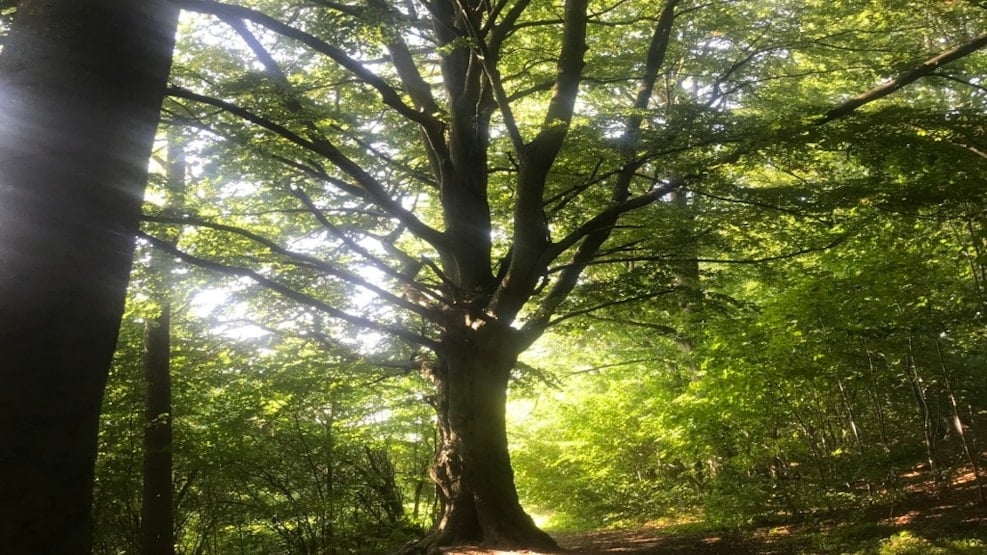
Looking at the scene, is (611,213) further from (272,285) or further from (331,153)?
(272,285)

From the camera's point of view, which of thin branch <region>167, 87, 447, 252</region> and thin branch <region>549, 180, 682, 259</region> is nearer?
thin branch <region>167, 87, 447, 252</region>

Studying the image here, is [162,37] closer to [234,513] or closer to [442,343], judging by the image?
[442,343]

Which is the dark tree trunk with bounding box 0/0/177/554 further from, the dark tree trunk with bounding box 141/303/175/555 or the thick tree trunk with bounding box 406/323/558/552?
the dark tree trunk with bounding box 141/303/175/555

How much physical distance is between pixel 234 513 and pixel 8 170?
28.3 ft

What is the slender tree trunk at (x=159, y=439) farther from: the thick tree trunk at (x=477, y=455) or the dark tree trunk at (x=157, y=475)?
the thick tree trunk at (x=477, y=455)

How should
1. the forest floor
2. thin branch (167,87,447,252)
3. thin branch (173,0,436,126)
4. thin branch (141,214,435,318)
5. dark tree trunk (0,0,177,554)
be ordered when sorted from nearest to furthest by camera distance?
dark tree trunk (0,0,177,554)
thin branch (173,0,436,126)
thin branch (167,87,447,252)
the forest floor
thin branch (141,214,435,318)

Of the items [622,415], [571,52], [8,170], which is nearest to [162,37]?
[8,170]

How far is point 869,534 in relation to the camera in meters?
6.23

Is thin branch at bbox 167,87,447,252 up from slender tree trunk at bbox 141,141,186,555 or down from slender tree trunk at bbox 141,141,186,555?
up

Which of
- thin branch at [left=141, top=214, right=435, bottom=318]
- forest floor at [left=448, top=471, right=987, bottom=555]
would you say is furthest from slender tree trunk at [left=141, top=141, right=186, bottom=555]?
forest floor at [left=448, top=471, right=987, bottom=555]

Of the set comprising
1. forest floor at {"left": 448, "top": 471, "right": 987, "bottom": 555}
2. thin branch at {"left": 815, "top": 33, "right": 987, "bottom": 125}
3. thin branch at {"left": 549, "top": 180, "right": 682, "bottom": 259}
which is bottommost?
forest floor at {"left": 448, "top": 471, "right": 987, "bottom": 555}

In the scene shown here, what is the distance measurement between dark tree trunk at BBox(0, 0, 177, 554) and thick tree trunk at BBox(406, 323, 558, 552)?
215 inches

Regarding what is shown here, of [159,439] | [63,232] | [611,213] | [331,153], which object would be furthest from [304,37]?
[159,439]

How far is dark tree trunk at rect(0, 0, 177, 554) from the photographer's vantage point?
1346 mm
